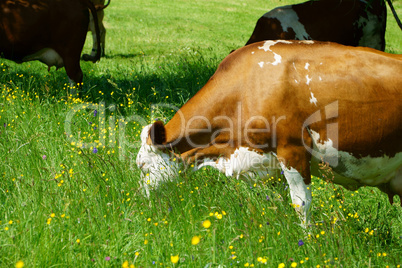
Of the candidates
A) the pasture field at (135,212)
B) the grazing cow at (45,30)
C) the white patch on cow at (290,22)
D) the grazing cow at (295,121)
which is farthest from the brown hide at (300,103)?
the grazing cow at (45,30)

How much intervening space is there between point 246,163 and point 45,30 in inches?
188

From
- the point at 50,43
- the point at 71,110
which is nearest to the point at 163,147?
the point at 71,110

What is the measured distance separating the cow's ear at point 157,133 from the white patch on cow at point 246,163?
503mm

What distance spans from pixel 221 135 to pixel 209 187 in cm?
41

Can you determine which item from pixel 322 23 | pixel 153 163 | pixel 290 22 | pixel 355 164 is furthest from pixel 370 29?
pixel 153 163

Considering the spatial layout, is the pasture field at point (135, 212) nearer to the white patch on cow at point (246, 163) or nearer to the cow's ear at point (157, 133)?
the white patch on cow at point (246, 163)

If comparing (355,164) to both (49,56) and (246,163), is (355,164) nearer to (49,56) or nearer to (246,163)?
(246,163)

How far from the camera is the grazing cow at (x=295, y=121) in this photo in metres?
3.60

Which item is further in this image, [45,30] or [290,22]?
[290,22]

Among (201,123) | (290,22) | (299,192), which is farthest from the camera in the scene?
(290,22)

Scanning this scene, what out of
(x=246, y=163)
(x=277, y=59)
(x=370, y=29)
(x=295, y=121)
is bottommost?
(x=246, y=163)

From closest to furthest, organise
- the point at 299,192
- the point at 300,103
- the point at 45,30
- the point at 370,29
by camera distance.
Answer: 1. the point at 300,103
2. the point at 299,192
3. the point at 45,30
4. the point at 370,29

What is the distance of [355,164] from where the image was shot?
373 cm

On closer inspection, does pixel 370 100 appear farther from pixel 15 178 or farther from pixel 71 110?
pixel 71 110
